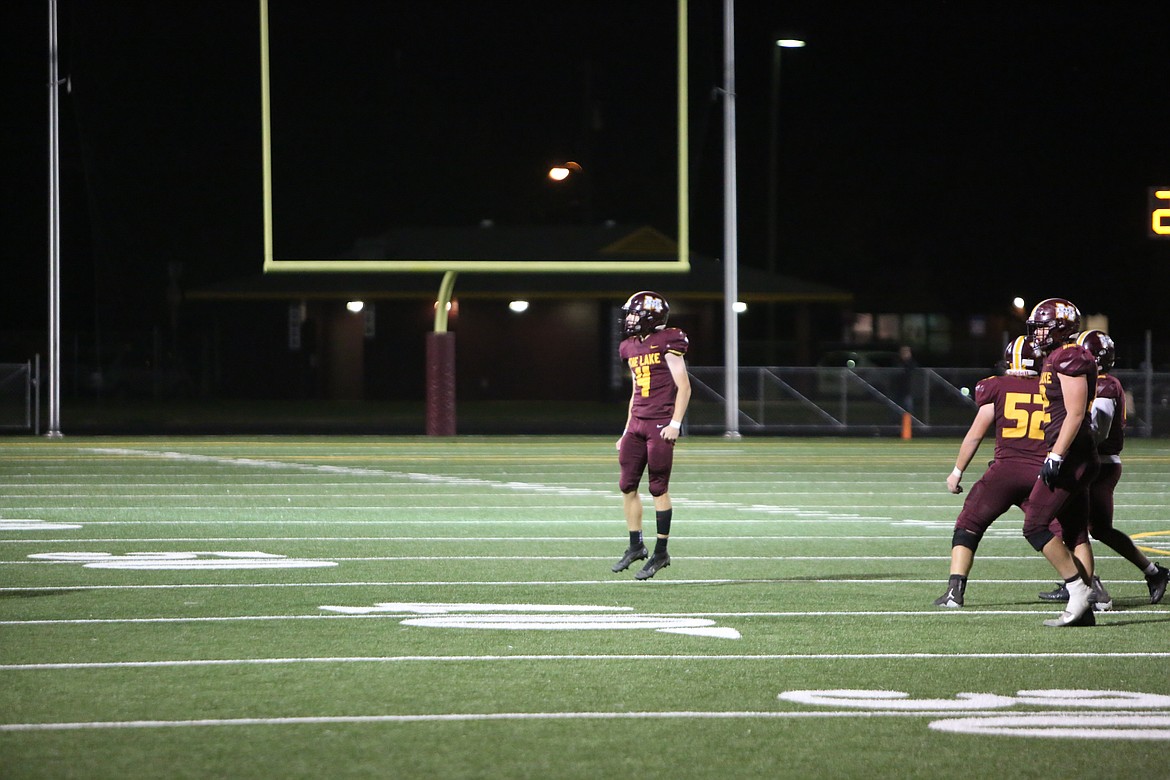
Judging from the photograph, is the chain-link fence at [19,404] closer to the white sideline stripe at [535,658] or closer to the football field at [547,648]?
the football field at [547,648]

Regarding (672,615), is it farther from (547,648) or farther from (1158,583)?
(1158,583)

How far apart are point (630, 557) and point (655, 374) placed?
115cm

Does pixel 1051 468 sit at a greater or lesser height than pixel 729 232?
lesser

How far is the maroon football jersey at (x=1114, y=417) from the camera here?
9602 mm

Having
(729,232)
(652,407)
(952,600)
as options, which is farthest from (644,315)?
(729,232)

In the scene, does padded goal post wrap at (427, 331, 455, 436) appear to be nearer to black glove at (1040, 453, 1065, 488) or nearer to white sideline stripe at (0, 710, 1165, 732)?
black glove at (1040, 453, 1065, 488)

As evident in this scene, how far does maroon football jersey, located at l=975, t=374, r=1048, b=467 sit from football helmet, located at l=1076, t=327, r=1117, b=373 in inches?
12.6

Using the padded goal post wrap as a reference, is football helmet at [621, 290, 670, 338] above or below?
above

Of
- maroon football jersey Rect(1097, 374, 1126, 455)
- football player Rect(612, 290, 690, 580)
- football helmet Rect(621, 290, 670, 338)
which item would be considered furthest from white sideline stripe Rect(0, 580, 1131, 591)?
football helmet Rect(621, 290, 670, 338)

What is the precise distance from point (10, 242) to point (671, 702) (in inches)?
2478

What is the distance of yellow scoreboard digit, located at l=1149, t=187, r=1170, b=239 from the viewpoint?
804 inches

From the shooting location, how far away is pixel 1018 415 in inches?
361

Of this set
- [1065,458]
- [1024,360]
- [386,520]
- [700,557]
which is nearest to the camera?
[1065,458]

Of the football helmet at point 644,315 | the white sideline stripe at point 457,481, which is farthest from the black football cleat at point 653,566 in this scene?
the white sideline stripe at point 457,481
